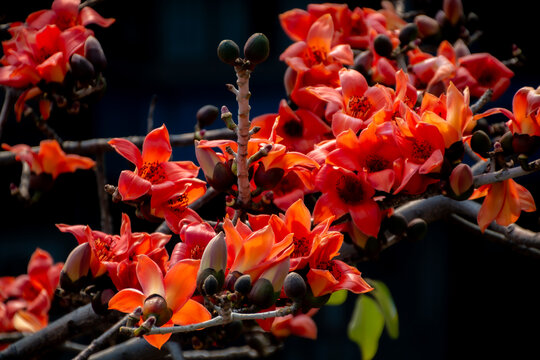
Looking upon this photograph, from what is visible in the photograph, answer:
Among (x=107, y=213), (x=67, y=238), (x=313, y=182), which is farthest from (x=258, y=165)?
(x=67, y=238)

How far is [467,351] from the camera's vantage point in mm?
2883

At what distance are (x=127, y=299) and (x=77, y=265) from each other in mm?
149

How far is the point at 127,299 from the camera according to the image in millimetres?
634

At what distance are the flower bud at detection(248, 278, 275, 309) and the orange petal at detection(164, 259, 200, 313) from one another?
60mm

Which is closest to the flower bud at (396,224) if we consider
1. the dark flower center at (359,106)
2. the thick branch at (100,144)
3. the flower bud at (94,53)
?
the dark flower center at (359,106)

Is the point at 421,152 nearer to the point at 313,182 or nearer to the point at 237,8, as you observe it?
the point at 313,182

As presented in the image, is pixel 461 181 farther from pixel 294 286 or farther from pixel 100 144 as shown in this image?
pixel 100 144

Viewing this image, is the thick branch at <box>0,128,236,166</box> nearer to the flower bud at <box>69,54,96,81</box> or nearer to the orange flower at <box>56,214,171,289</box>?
the flower bud at <box>69,54,96,81</box>

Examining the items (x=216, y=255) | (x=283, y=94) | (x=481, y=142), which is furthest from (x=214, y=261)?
(x=283, y=94)

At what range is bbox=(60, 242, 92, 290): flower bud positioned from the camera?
0.75 meters

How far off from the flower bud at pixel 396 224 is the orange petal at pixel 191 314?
31cm

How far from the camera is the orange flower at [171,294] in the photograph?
62cm

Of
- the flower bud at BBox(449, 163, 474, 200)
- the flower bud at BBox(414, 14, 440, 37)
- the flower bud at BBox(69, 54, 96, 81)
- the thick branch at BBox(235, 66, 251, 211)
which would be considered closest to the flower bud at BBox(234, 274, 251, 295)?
the thick branch at BBox(235, 66, 251, 211)

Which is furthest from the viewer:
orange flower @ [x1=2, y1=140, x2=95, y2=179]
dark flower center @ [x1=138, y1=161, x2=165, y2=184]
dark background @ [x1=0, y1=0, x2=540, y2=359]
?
dark background @ [x1=0, y1=0, x2=540, y2=359]
